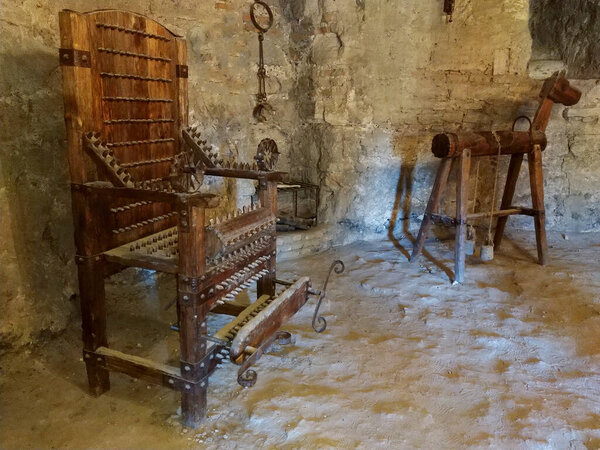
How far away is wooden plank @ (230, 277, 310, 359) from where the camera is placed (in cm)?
189

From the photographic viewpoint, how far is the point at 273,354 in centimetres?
261

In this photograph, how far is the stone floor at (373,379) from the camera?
201 centimetres

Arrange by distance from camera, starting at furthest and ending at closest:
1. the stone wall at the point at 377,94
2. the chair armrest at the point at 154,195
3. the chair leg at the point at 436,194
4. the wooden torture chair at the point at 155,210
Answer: the stone wall at the point at 377,94 < the chair leg at the point at 436,194 < the wooden torture chair at the point at 155,210 < the chair armrest at the point at 154,195

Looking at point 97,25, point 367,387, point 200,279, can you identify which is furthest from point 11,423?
point 97,25

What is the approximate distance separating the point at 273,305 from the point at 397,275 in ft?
6.04

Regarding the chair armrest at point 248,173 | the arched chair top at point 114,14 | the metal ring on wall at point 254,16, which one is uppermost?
the metal ring on wall at point 254,16

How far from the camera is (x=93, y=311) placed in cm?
224

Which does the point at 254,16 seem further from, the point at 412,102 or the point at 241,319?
the point at 241,319

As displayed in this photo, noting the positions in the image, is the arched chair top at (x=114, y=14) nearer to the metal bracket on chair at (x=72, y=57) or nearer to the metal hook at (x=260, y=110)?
the metal bracket on chair at (x=72, y=57)

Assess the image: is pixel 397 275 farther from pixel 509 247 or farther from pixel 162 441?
pixel 162 441

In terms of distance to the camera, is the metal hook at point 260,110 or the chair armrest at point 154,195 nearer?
the chair armrest at point 154,195

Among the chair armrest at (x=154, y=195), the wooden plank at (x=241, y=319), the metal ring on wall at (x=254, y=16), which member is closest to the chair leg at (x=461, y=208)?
the wooden plank at (x=241, y=319)

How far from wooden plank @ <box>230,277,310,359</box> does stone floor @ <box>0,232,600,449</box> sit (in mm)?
356

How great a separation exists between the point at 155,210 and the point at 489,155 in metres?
2.67
